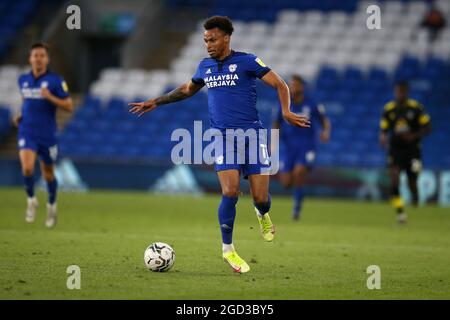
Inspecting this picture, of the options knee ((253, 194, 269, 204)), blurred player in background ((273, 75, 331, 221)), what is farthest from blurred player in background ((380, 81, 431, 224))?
knee ((253, 194, 269, 204))

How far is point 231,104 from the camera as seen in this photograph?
9.48 metres

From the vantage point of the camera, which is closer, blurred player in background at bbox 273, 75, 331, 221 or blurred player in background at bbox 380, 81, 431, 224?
blurred player in background at bbox 273, 75, 331, 221

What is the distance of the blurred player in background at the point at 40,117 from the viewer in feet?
45.9

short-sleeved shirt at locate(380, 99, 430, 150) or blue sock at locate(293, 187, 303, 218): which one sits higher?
short-sleeved shirt at locate(380, 99, 430, 150)

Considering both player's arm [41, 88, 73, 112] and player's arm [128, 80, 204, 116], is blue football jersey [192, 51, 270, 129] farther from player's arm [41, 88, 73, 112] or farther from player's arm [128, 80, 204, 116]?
player's arm [41, 88, 73, 112]

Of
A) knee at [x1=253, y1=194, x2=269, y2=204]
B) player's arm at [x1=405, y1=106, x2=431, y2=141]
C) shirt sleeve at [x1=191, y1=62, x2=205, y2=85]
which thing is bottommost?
knee at [x1=253, y1=194, x2=269, y2=204]

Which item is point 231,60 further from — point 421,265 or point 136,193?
point 136,193

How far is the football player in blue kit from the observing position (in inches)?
368

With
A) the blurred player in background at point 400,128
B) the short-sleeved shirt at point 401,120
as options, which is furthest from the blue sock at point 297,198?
the short-sleeved shirt at point 401,120

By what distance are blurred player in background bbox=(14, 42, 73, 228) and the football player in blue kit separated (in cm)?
489

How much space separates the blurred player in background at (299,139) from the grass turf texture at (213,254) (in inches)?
27.9

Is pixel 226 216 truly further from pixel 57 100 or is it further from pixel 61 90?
pixel 61 90

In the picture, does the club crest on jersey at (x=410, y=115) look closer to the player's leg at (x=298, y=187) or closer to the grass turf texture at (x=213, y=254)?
the grass turf texture at (x=213, y=254)

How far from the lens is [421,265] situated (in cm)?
1042
